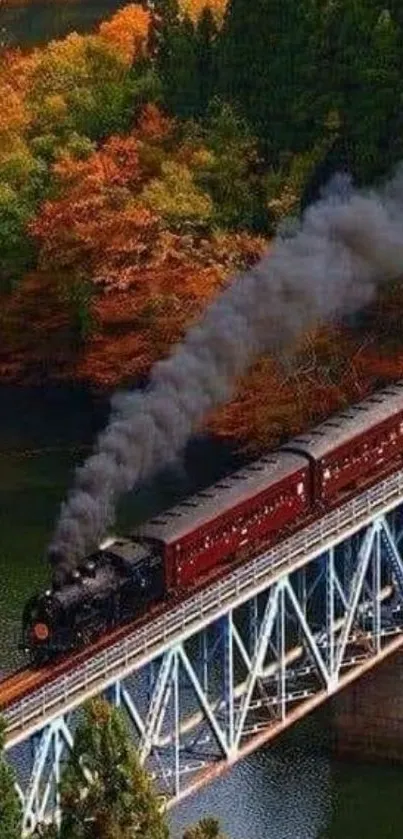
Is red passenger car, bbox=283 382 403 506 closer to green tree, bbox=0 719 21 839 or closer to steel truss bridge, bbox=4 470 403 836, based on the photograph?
steel truss bridge, bbox=4 470 403 836

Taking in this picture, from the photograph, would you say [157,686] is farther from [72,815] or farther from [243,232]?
[243,232]

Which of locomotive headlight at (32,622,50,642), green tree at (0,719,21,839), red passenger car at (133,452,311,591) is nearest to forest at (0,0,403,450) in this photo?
red passenger car at (133,452,311,591)

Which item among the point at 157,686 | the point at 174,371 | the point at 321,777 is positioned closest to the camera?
the point at 157,686

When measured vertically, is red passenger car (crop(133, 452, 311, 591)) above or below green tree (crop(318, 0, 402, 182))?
below

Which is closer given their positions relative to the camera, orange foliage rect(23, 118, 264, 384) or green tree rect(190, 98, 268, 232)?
orange foliage rect(23, 118, 264, 384)

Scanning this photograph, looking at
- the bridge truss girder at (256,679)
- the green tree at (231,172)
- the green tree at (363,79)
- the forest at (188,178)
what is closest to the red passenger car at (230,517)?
the bridge truss girder at (256,679)

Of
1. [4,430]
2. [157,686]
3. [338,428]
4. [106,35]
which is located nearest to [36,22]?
[106,35]
